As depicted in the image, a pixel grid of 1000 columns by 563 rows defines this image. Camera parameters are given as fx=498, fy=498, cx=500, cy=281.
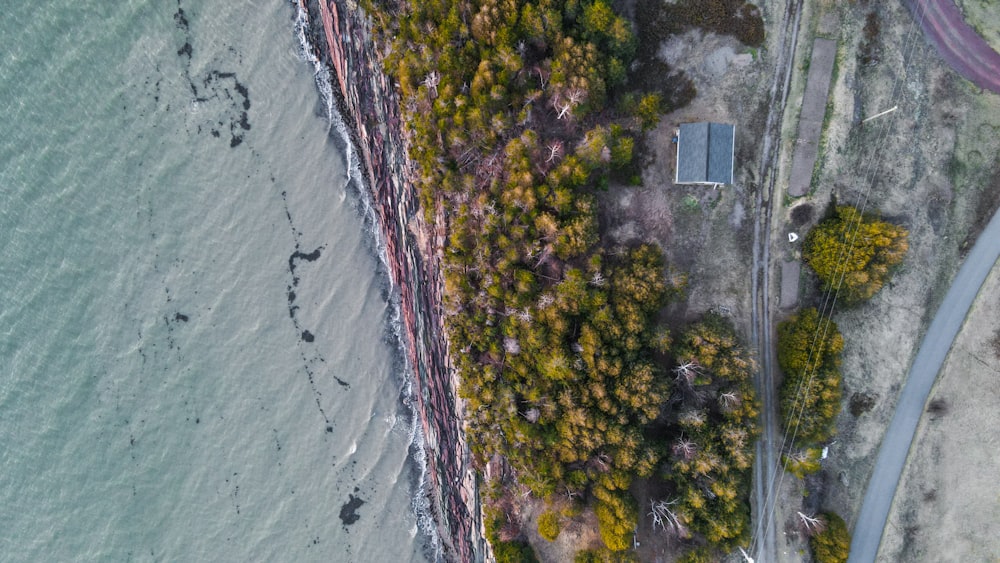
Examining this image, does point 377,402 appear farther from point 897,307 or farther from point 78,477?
point 897,307

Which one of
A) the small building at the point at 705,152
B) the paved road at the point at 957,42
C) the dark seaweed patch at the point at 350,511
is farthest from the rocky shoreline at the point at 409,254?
the paved road at the point at 957,42

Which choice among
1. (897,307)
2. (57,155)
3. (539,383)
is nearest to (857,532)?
(897,307)

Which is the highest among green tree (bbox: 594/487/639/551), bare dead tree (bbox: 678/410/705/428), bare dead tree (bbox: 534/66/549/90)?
bare dead tree (bbox: 534/66/549/90)

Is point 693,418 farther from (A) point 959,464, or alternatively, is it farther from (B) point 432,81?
(B) point 432,81

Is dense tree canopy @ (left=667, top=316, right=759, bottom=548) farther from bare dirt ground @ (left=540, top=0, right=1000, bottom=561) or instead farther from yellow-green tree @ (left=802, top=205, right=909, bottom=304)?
yellow-green tree @ (left=802, top=205, right=909, bottom=304)

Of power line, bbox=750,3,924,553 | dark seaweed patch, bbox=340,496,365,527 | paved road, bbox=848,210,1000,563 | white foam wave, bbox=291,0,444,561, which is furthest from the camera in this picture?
dark seaweed patch, bbox=340,496,365,527

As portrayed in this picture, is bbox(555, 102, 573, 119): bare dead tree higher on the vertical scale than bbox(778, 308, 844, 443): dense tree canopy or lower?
higher

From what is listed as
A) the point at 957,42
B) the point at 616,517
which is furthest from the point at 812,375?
the point at 957,42

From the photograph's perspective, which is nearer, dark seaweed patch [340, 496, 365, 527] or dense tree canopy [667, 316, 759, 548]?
dense tree canopy [667, 316, 759, 548]

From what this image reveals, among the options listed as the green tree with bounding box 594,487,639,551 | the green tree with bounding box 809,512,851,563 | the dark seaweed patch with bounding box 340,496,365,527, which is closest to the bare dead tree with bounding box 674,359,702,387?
the green tree with bounding box 594,487,639,551
